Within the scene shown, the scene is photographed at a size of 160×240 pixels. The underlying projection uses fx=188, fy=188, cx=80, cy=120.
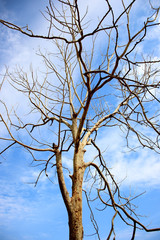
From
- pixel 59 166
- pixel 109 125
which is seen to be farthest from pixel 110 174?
pixel 59 166

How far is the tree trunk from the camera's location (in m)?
2.16

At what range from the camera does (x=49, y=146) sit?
2.93 metres

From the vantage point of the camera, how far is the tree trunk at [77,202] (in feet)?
7.10

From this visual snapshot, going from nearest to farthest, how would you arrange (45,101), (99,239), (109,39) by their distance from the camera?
(99,239), (109,39), (45,101)

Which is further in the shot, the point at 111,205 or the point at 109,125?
the point at 109,125

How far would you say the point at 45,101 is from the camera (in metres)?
3.76

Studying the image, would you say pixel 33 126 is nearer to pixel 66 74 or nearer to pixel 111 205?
pixel 66 74

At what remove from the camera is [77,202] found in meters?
2.35

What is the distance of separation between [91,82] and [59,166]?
1.25 metres

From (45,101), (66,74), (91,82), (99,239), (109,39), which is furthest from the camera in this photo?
(45,101)

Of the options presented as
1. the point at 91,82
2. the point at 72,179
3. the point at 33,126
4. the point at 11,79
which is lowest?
the point at 72,179

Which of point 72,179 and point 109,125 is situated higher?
point 109,125

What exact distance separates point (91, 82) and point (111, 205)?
1980mm

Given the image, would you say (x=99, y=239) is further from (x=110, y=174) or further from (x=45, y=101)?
(x=45, y=101)
